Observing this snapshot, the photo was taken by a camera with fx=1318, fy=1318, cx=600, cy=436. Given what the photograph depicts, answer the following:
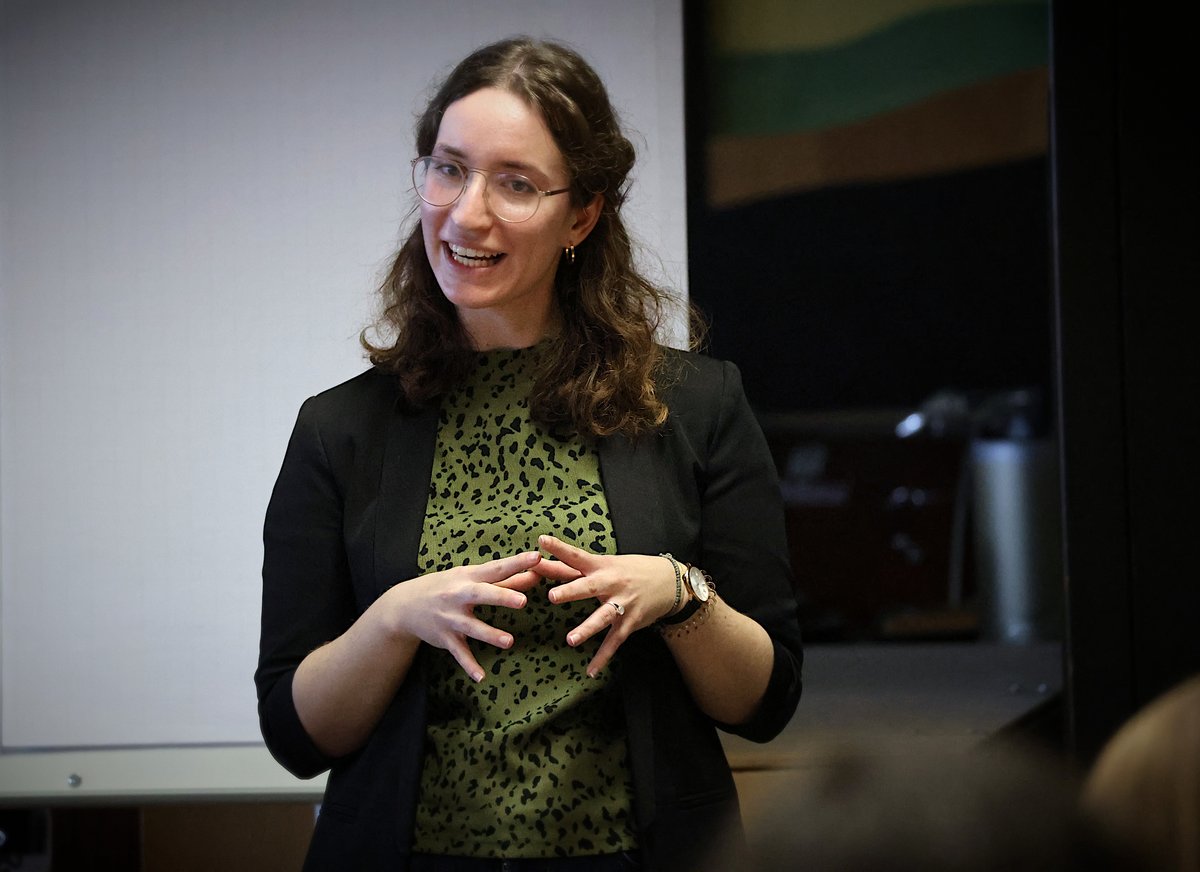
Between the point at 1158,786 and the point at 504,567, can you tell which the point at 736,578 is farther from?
the point at 1158,786

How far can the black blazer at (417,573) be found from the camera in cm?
153

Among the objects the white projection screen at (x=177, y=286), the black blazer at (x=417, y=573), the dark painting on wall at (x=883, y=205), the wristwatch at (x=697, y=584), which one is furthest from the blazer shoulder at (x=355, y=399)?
the dark painting on wall at (x=883, y=205)

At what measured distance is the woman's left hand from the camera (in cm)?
142

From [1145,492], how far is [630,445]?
1586mm

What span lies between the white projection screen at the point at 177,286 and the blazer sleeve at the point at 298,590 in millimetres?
928

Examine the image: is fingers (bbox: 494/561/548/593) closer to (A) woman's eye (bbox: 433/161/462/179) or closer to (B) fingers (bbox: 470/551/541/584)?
(B) fingers (bbox: 470/551/541/584)

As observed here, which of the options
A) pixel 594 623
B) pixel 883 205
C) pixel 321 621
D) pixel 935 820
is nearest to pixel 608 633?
pixel 594 623

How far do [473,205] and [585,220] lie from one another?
7.5 inches

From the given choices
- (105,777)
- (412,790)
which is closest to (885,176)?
(412,790)

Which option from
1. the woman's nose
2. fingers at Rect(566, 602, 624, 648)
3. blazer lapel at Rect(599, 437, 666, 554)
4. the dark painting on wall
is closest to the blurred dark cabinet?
the dark painting on wall

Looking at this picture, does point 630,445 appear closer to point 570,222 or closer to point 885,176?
point 570,222

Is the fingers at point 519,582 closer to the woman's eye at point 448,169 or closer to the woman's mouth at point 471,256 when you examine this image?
the woman's mouth at point 471,256

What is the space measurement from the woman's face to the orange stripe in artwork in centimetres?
108

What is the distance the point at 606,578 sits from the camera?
144 centimetres
